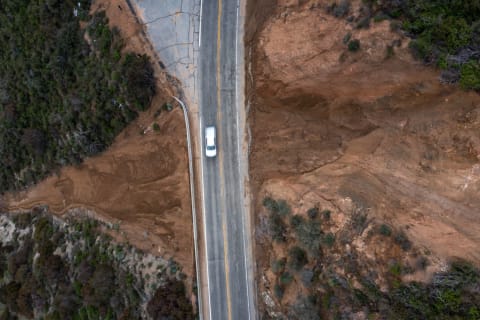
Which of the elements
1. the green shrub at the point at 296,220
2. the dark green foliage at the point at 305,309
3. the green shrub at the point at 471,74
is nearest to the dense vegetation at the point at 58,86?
the green shrub at the point at 296,220

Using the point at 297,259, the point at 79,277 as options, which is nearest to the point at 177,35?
the point at 297,259

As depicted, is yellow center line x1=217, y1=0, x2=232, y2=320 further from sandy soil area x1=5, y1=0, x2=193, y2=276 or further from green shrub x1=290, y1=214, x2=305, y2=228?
green shrub x1=290, y1=214, x2=305, y2=228

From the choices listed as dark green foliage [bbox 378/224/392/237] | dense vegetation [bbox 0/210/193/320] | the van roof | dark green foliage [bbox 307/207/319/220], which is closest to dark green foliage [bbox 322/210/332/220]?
dark green foliage [bbox 307/207/319/220]

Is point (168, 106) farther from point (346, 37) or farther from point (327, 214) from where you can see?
point (327, 214)

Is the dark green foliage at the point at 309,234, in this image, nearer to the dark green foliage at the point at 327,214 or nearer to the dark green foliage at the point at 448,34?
the dark green foliage at the point at 327,214

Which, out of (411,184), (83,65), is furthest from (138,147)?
(411,184)

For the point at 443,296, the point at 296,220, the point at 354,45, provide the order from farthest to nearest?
the point at 296,220 → the point at 354,45 → the point at 443,296
